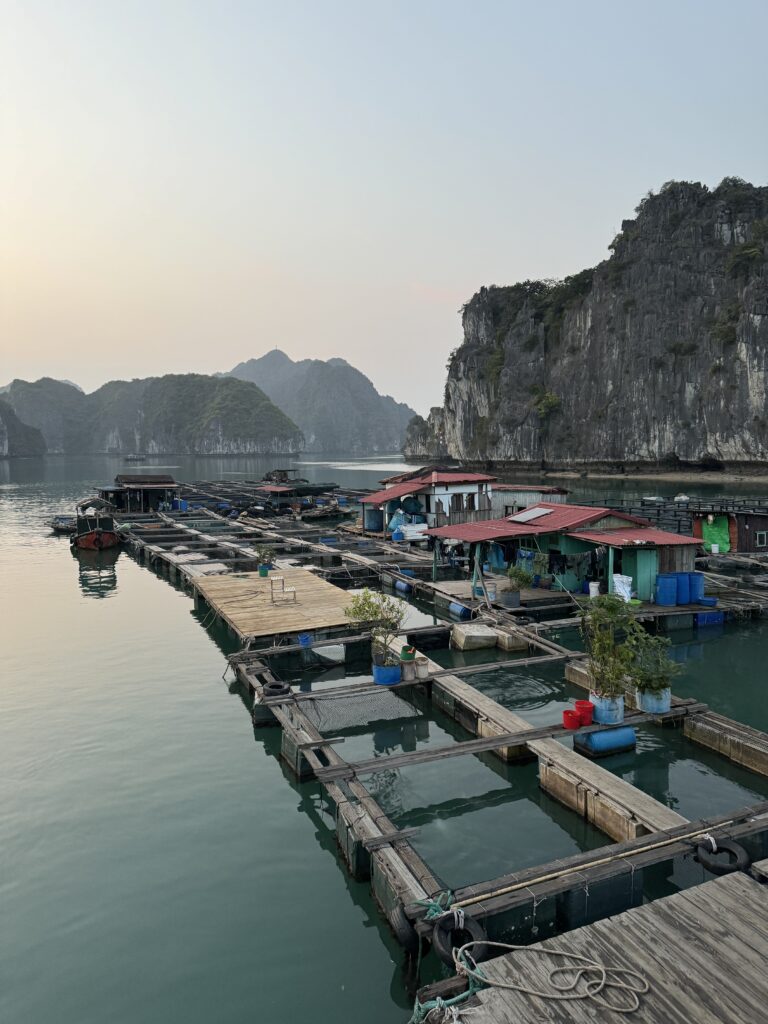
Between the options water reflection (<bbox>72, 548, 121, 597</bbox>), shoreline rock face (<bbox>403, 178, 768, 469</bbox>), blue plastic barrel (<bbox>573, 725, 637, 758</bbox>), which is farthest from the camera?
shoreline rock face (<bbox>403, 178, 768, 469</bbox>)

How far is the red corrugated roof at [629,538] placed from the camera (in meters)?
23.4

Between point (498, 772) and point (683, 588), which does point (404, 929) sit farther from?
point (683, 588)

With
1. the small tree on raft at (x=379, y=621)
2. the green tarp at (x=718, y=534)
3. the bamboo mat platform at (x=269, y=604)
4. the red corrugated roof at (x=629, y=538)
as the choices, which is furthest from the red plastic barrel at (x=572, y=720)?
the green tarp at (x=718, y=534)

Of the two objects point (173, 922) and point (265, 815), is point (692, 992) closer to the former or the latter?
point (173, 922)

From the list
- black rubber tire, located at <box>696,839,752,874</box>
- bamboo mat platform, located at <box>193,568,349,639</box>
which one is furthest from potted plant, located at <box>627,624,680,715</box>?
bamboo mat platform, located at <box>193,568,349,639</box>

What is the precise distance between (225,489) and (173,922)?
261 feet

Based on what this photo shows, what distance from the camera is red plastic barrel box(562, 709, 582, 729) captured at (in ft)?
45.6

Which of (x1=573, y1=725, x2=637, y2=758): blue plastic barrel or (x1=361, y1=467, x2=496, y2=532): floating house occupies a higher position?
(x1=361, y1=467, x2=496, y2=532): floating house

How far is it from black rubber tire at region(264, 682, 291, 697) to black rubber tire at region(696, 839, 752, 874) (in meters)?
9.98

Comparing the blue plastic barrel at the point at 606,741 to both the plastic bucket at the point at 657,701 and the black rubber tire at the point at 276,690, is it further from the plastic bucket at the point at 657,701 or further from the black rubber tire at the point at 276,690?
the black rubber tire at the point at 276,690

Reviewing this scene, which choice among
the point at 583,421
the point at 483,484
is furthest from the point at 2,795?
the point at 583,421

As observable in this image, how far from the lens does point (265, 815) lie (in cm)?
1269

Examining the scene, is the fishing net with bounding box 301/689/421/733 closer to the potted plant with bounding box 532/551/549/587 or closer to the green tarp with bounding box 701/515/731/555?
the potted plant with bounding box 532/551/549/587

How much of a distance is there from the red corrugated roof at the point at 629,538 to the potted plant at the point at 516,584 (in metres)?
2.44
